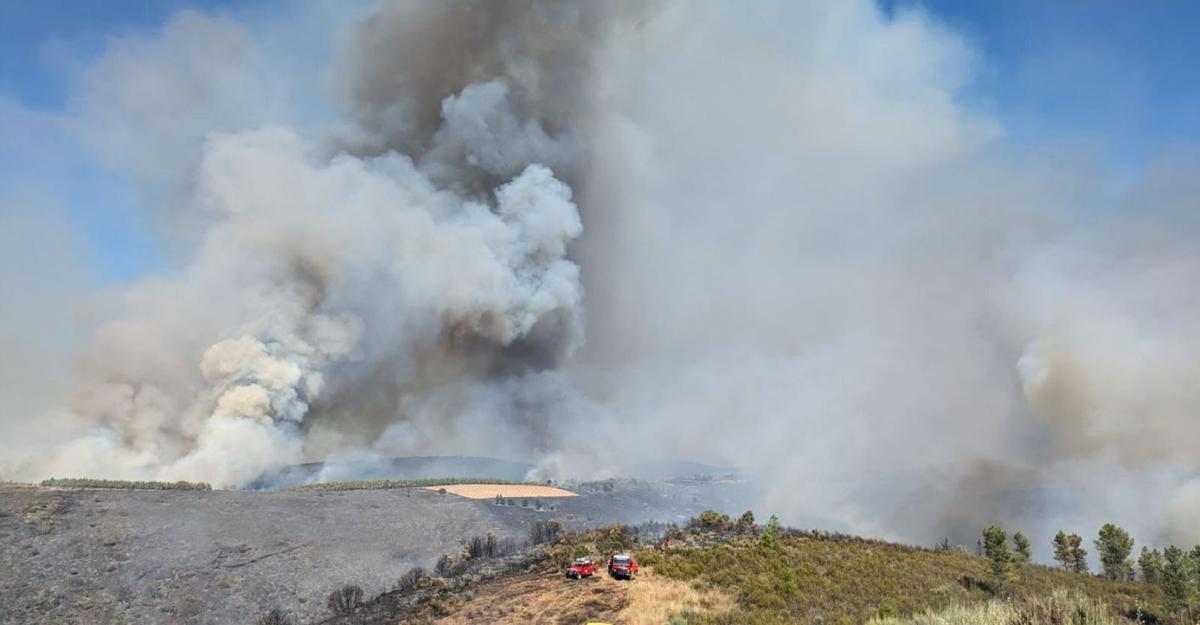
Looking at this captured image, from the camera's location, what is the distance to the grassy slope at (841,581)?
18.0 metres

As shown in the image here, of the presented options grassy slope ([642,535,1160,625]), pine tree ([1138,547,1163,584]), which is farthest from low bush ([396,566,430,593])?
pine tree ([1138,547,1163,584])

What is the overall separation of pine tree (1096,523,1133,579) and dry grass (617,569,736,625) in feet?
96.8

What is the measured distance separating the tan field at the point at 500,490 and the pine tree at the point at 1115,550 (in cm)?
4339

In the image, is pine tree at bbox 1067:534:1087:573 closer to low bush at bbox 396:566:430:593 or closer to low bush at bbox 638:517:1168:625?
low bush at bbox 638:517:1168:625

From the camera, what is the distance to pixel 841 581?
21797 mm

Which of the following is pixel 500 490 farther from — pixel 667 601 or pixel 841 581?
pixel 667 601

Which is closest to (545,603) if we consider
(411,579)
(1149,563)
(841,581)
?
Answer: (841,581)

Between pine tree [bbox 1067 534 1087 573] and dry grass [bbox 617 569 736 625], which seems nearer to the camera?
dry grass [bbox 617 569 736 625]

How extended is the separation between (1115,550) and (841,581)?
25.7 meters

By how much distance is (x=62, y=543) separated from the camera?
1060 inches

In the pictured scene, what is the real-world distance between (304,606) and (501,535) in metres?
14.4

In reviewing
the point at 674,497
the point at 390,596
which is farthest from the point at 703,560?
the point at 674,497

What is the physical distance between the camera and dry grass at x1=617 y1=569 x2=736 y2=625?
17422 mm

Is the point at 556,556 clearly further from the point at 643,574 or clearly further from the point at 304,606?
the point at 304,606
